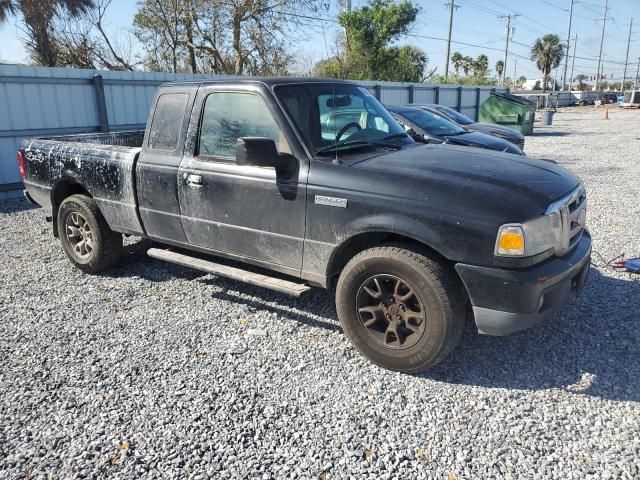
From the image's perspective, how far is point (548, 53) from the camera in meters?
78.5

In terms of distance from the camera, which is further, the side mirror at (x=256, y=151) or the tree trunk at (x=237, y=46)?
the tree trunk at (x=237, y=46)

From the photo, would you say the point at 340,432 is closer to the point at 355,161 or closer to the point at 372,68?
the point at 355,161

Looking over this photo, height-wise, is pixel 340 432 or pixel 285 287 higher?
pixel 285 287

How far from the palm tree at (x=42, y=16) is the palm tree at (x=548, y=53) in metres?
72.3

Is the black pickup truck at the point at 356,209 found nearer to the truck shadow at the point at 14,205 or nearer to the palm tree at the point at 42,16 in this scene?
the truck shadow at the point at 14,205

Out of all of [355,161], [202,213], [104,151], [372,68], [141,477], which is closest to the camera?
[141,477]

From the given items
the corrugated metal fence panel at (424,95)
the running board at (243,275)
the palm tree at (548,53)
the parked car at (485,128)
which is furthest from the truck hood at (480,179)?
the palm tree at (548,53)

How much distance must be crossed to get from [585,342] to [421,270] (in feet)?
5.49

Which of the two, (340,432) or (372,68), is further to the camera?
(372,68)

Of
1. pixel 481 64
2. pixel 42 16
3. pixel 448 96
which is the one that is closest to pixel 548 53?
pixel 481 64

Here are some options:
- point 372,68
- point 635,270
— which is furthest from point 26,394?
point 372,68

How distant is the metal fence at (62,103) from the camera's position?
31.8 ft

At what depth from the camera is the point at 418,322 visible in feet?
11.3

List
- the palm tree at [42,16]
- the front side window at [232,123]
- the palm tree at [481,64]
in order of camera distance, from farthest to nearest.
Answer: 1. the palm tree at [481,64]
2. the palm tree at [42,16]
3. the front side window at [232,123]
